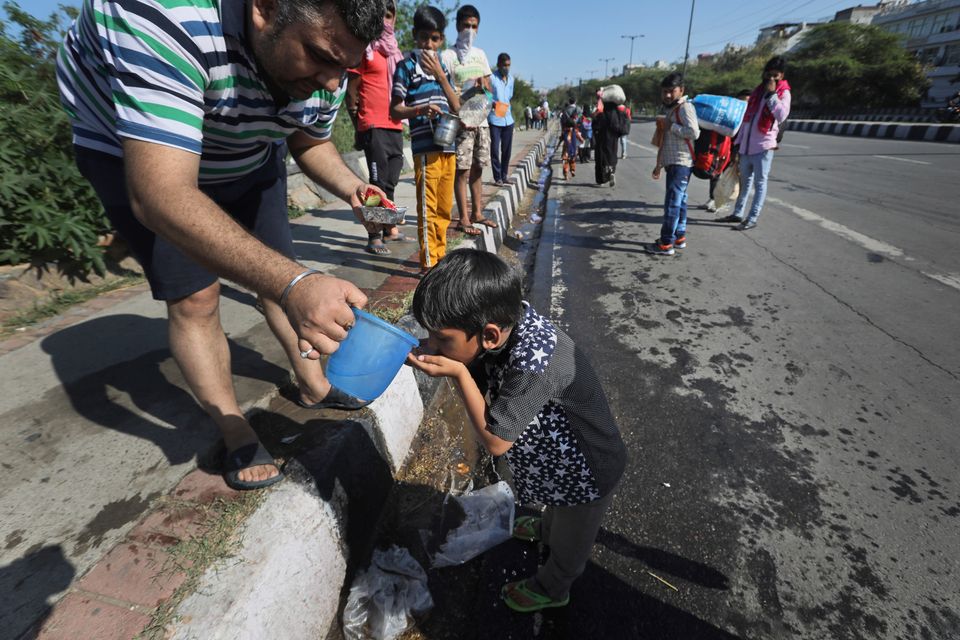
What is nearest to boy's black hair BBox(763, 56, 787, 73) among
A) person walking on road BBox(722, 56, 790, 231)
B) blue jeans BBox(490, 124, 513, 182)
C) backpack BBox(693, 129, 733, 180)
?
person walking on road BBox(722, 56, 790, 231)

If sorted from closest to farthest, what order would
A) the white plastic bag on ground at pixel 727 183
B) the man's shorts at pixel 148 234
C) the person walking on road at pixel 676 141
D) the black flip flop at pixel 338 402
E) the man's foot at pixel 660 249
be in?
1. the man's shorts at pixel 148 234
2. the black flip flop at pixel 338 402
3. the person walking on road at pixel 676 141
4. the man's foot at pixel 660 249
5. the white plastic bag on ground at pixel 727 183

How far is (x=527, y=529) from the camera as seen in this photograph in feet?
6.13

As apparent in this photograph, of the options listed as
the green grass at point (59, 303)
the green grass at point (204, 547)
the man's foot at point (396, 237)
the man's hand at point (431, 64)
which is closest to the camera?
the green grass at point (204, 547)

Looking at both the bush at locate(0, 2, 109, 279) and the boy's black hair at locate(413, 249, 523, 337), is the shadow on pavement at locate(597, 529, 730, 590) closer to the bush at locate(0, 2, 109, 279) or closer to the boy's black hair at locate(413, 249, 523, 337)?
the boy's black hair at locate(413, 249, 523, 337)

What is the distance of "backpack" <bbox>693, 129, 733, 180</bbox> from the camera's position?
5587mm

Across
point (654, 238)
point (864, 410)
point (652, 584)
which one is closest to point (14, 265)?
point (652, 584)

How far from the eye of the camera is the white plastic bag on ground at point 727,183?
19.5 feet

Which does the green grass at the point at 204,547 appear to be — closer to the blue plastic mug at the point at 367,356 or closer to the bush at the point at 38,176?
the blue plastic mug at the point at 367,356

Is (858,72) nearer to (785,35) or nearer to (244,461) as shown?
(785,35)

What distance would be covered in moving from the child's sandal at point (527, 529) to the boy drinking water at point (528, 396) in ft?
0.83

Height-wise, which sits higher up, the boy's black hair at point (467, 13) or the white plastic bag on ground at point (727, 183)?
the boy's black hair at point (467, 13)

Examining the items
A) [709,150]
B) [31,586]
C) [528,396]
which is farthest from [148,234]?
[709,150]

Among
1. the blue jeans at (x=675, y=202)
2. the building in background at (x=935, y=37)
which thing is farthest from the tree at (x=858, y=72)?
the blue jeans at (x=675, y=202)

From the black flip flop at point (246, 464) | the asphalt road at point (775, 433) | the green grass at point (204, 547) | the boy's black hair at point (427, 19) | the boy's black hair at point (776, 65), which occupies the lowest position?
the asphalt road at point (775, 433)
